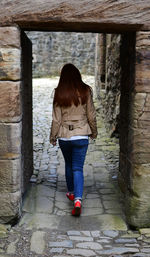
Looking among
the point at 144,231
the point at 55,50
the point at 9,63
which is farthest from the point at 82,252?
the point at 55,50

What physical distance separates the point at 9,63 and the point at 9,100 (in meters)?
0.38

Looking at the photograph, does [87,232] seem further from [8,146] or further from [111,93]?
[111,93]

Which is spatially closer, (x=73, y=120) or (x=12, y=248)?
(x=12, y=248)

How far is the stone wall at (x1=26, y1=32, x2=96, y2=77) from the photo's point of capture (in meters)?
19.7

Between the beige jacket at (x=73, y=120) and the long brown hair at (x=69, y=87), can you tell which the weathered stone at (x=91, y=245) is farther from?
the long brown hair at (x=69, y=87)

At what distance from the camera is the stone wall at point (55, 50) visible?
19.7m

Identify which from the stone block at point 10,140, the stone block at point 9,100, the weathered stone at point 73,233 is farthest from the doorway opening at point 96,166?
the stone block at point 9,100

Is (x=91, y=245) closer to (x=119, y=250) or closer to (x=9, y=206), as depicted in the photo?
(x=119, y=250)

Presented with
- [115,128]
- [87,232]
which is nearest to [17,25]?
[87,232]

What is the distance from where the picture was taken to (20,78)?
3.75m

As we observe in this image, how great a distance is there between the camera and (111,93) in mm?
8289

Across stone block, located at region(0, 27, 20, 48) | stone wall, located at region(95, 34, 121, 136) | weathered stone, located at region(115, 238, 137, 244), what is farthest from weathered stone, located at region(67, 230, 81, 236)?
stone wall, located at region(95, 34, 121, 136)

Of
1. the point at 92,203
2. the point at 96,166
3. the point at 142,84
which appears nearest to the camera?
the point at 142,84

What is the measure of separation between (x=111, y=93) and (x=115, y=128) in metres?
0.97
